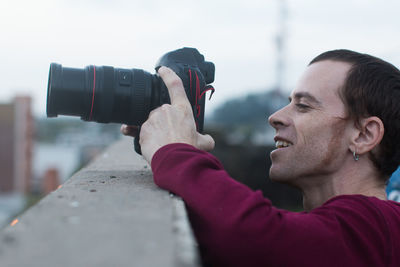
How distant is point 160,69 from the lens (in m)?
1.80

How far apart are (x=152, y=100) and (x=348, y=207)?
0.85m

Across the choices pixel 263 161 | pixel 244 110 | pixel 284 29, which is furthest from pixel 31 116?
pixel 244 110

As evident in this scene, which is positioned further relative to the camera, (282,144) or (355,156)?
(282,144)

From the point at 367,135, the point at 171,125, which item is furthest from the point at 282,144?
the point at 171,125

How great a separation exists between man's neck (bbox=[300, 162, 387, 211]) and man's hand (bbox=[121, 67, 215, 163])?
1.68ft

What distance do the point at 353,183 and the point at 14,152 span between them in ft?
89.9

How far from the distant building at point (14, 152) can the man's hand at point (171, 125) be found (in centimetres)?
2600

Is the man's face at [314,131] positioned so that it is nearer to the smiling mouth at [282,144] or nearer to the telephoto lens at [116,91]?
the smiling mouth at [282,144]

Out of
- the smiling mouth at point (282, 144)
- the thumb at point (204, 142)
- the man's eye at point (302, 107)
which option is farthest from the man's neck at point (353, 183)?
the thumb at point (204, 142)

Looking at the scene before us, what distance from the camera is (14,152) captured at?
26.7m

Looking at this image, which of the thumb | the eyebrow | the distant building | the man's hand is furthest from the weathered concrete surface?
the distant building

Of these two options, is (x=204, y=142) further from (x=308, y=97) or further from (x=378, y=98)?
(x=378, y=98)

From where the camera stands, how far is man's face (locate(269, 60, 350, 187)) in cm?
184

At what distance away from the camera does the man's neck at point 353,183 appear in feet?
6.05
